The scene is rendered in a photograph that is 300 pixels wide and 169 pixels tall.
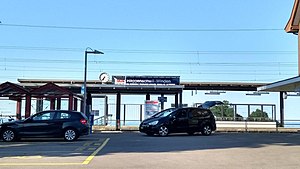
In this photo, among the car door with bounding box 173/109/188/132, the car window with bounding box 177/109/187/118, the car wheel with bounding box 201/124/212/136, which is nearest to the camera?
the car door with bounding box 173/109/188/132

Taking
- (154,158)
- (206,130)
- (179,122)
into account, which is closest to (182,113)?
(179,122)

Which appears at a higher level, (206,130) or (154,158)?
(154,158)

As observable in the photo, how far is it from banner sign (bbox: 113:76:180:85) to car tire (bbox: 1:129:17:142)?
1640cm

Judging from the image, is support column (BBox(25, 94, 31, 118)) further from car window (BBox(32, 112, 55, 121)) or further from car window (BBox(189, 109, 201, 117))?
car window (BBox(189, 109, 201, 117))

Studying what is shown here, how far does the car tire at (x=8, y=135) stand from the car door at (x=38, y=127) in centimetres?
39

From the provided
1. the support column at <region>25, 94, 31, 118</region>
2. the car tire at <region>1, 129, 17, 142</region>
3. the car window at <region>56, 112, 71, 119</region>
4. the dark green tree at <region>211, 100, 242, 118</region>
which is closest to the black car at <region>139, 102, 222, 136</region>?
the car window at <region>56, 112, 71, 119</region>

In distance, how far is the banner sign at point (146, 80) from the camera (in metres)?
35.2

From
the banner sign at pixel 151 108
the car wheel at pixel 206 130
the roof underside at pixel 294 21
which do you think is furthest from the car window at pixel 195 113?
the roof underside at pixel 294 21

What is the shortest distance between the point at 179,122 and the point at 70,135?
270 inches

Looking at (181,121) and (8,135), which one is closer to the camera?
(8,135)

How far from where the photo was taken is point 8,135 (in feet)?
62.5

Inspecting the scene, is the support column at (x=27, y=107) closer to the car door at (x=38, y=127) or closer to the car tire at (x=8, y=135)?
the car tire at (x=8, y=135)

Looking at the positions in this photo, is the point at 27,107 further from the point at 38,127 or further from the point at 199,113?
the point at 199,113

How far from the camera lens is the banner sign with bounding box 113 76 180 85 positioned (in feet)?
115
